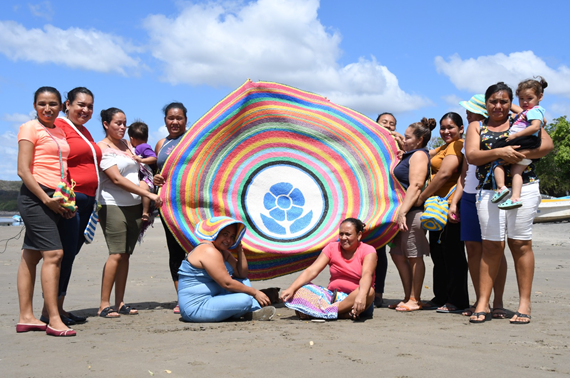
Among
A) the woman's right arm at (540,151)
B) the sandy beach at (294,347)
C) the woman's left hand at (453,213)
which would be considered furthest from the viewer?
the woman's left hand at (453,213)

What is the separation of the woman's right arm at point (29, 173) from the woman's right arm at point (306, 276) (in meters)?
1.93

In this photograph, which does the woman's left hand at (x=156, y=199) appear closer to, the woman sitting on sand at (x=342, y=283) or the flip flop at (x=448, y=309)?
the woman sitting on sand at (x=342, y=283)

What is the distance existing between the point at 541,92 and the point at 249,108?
2.47 m

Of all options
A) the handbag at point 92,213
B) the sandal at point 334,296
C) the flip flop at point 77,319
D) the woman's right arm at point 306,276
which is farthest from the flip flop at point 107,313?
the sandal at point 334,296

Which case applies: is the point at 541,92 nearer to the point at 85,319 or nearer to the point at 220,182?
the point at 220,182

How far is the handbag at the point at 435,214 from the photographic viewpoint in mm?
4812

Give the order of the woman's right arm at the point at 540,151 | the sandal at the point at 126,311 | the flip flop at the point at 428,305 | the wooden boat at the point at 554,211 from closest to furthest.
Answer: the woman's right arm at the point at 540,151, the sandal at the point at 126,311, the flip flop at the point at 428,305, the wooden boat at the point at 554,211

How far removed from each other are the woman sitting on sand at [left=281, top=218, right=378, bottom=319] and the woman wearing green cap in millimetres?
803

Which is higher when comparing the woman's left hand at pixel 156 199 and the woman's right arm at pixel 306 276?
the woman's left hand at pixel 156 199

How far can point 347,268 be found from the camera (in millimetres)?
4688

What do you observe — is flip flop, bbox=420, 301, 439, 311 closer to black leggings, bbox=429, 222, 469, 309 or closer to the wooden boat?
black leggings, bbox=429, 222, 469, 309

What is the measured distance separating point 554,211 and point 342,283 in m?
19.0

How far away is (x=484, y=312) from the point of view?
4418 millimetres

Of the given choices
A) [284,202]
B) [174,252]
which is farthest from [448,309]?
[174,252]
